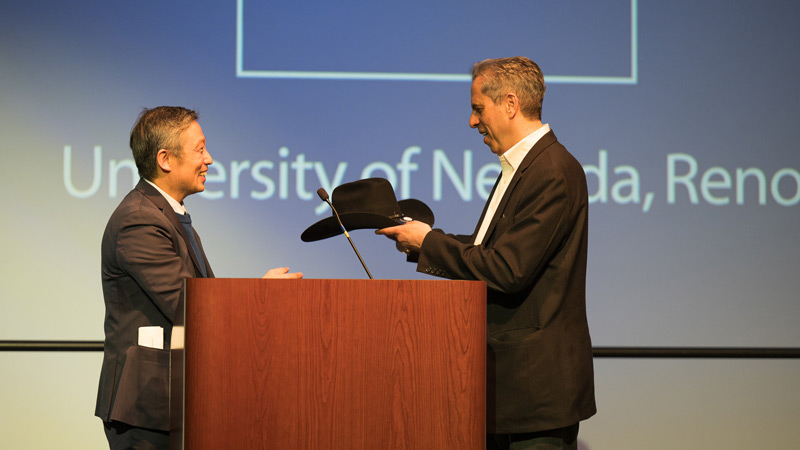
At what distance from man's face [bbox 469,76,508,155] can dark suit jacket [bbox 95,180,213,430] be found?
0.97 metres

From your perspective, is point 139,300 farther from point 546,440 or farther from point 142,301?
point 546,440

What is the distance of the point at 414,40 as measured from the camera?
374 centimetres

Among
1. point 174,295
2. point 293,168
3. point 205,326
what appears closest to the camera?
point 205,326

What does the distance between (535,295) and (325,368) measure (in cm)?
71

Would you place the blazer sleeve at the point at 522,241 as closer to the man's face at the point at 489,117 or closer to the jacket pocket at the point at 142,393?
the man's face at the point at 489,117

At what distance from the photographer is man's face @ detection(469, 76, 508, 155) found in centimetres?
238

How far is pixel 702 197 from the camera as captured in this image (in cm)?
375

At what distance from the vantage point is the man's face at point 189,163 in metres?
2.56

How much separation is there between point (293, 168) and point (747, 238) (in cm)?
214

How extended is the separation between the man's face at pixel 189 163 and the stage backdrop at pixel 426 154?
3.53 feet

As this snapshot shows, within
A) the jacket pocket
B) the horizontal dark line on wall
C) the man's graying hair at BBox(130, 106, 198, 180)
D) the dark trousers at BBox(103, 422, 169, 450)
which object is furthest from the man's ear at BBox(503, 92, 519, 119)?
the horizontal dark line on wall

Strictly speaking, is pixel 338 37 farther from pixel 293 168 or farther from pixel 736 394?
pixel 736 394

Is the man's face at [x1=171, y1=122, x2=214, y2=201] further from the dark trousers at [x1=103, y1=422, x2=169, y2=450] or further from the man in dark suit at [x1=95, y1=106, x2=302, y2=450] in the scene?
the dark trousers at [x1=103, y1=422, x2=169, y2=450]

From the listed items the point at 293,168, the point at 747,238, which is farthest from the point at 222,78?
the point at 747,238
